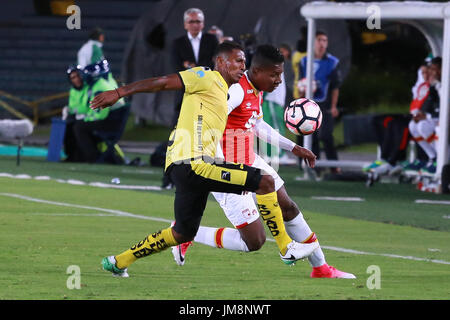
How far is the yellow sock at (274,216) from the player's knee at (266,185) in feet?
0.81

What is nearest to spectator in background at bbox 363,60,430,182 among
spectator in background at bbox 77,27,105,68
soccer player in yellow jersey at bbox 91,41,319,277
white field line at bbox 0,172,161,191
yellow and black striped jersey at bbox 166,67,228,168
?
white field line at bbox 0,172,161,191

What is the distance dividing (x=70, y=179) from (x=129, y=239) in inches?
282

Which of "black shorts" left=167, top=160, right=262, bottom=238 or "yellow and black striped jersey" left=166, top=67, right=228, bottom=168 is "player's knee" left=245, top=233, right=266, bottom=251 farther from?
"yellow and black striped jersey" left=166, top=67, right=228, bottom=168

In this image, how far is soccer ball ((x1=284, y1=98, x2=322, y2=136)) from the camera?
440 inches

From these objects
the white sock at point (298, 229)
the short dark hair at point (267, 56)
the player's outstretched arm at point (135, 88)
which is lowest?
the white sock at point (298, 229)

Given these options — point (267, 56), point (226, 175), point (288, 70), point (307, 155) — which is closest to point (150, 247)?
point (226, 175)

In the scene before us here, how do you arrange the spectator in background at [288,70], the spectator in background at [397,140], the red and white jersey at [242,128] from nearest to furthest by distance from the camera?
1. the red and white jersey at [242,128]
2. the spectator in background at [397,140]
3. the spectator in background at [288,70]

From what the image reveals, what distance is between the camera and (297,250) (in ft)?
32.0

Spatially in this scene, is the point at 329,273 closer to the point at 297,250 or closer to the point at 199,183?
the point at 297,250

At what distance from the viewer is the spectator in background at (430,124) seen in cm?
1966

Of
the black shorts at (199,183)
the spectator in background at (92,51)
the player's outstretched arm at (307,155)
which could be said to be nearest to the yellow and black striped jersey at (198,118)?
the black shorts at (199,183)

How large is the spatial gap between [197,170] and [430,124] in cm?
1094

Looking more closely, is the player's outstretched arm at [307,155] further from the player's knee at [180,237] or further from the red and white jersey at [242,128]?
the player's knee at [180,237]
